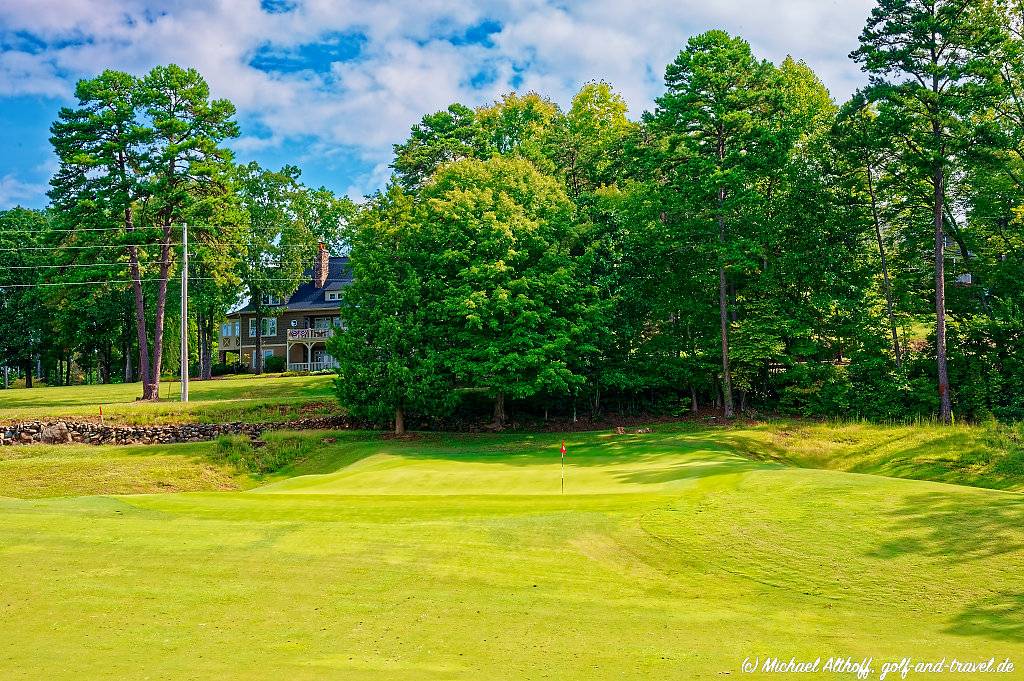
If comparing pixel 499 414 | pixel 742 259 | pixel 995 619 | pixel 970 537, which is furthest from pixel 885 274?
pixel 995 619

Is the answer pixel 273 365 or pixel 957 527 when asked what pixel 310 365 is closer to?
pixel 273 365

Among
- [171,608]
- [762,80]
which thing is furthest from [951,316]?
[171,608]

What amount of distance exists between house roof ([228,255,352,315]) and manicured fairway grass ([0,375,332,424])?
19.5 metres

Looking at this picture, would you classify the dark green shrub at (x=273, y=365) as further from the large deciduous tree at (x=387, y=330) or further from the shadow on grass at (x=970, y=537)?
the shadow on grass at (x=970, y=537)

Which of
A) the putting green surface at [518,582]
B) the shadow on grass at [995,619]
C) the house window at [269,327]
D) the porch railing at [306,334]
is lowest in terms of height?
the shadow on grass at [995,619]

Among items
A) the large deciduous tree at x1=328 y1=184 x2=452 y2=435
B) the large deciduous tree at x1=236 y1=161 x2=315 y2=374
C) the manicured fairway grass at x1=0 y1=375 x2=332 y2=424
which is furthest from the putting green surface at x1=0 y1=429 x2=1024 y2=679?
the large deciduous tree at x1=236 y1=161 x2=315 y2=374

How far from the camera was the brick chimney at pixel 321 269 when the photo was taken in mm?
65625

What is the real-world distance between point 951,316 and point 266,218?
155 feet

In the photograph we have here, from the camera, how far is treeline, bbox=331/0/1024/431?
102 feet

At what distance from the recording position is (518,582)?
10.4m

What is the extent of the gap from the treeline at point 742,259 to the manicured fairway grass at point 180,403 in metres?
6.33

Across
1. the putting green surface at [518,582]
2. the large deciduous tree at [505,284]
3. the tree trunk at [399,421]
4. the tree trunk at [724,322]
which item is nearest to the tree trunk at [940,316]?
the tree trunk at [724,322]

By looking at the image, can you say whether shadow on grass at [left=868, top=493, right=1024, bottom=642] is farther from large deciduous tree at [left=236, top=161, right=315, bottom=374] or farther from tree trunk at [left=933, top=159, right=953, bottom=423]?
large deciduous tree at [left=236, top=161, right=315, bottom=374]

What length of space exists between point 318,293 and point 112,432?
3848 centimetres
